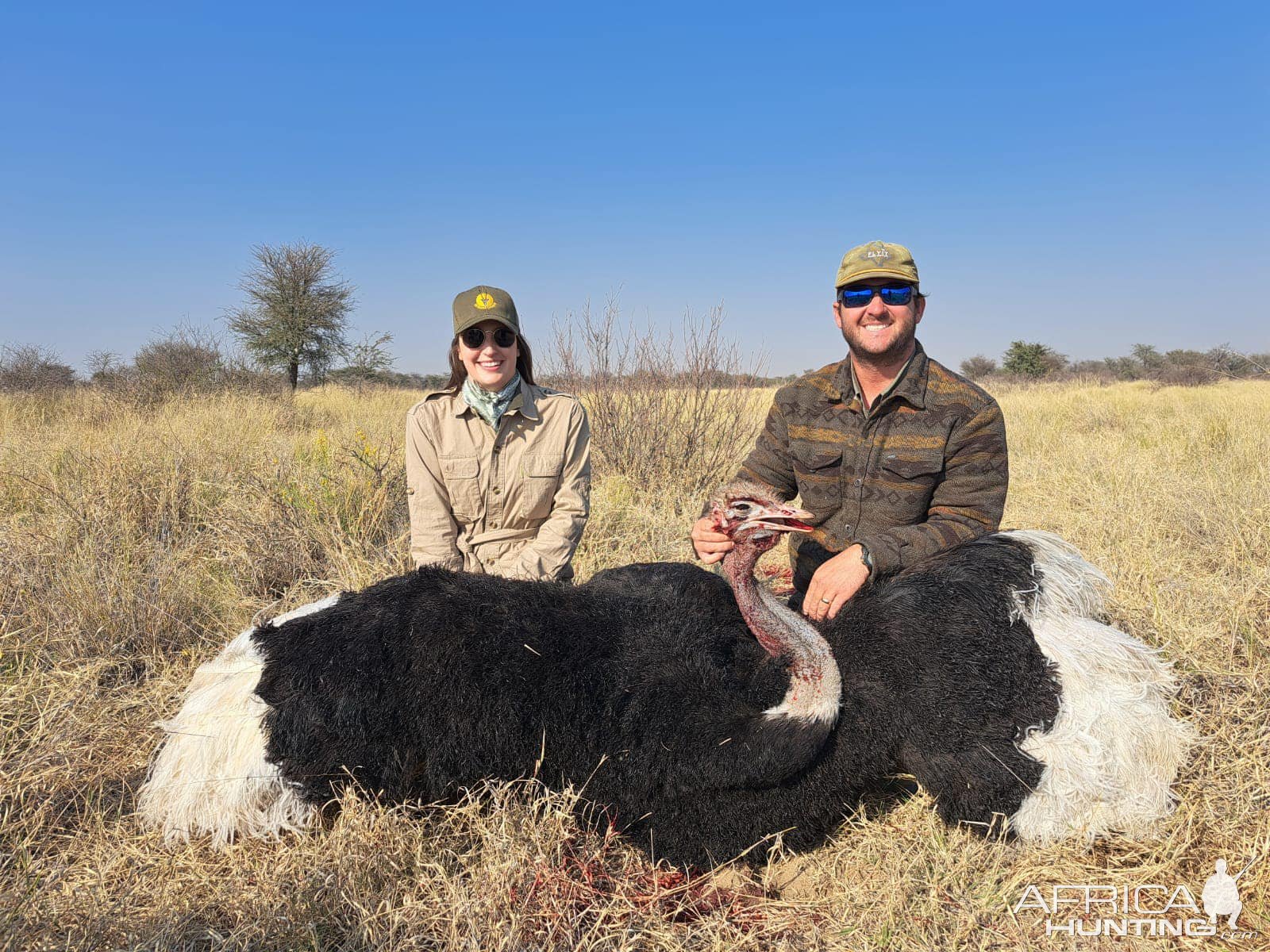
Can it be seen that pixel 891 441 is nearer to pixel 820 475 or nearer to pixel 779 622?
pixel 820 475

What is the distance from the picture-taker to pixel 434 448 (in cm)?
385

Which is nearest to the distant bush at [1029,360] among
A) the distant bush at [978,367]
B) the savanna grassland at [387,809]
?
the distant bush at [978,367]

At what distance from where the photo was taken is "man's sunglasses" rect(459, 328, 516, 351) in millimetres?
3674

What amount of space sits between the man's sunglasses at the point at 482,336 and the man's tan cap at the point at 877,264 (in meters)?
1.59

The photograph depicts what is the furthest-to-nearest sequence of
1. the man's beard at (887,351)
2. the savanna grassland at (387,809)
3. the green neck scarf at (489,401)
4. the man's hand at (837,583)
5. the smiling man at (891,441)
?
the green neck scarf at (489,401), the man's beard at (887,351), the smiling man at (891,441), the man's hand at (837,583), the savanna grassland at (387,809)

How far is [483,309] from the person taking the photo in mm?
3582

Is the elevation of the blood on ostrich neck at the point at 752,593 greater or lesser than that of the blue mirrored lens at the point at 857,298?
lesser

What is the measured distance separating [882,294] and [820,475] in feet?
3.02

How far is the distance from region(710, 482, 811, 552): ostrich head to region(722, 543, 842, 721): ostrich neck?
0.15ft

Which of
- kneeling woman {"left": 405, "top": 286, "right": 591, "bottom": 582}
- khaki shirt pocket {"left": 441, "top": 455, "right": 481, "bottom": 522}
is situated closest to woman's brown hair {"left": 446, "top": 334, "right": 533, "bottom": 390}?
kneeling woman {"left": 405, "top": 286, "right": 591, "bottom": 582}

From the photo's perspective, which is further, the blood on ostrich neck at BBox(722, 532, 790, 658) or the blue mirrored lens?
the blue mirrored lens

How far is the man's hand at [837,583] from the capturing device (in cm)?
298

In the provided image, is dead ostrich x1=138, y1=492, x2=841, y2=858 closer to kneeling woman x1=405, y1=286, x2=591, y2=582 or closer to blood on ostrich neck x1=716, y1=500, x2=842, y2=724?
blood on ostrich neck x1=716, y1=500, x2=842, y2=724

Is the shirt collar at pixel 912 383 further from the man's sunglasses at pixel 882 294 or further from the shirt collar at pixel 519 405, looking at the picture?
the shirt collar at pixel 519 405
